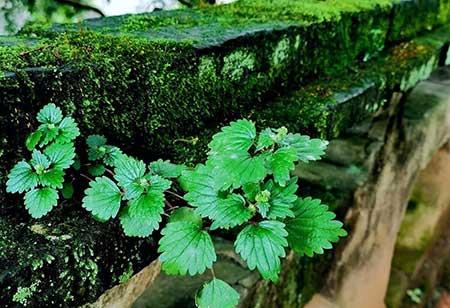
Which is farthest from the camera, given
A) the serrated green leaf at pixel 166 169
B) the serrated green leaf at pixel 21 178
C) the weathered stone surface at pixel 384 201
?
the weathered stone surface at pixel 384 201

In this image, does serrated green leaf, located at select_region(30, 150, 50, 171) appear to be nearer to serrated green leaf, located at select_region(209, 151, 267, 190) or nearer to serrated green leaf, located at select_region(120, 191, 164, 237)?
serrated green leaf, located at select_region(120, 191, 164, 237)

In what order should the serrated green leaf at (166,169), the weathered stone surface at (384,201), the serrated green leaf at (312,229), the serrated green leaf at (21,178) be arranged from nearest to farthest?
1. the serrated green leaf at (21,178)
2. the serrated green leaf at (312,229)
3. the serrated green leaf at (166,169)
4. the weathered stone surface at (384,201)

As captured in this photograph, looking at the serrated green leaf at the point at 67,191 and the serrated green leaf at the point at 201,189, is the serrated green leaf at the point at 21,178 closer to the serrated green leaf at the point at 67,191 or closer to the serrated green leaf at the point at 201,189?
the serrated green leaf at the point at 67,191

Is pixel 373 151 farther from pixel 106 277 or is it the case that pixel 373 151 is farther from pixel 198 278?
pixel 106 277

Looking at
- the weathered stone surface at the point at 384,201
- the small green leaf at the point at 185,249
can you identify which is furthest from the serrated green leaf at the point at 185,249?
the weathered stone surface at the point at 384,201

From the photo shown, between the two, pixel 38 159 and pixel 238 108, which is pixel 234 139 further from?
pixel 238 108

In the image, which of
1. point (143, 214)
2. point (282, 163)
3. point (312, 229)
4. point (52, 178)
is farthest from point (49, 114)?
point (312, 229)

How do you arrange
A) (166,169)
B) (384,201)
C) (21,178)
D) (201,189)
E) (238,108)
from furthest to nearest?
1. (384,201)
2. (238,108)
3. (166,169)
4. (201,189)
5. (21,178)
